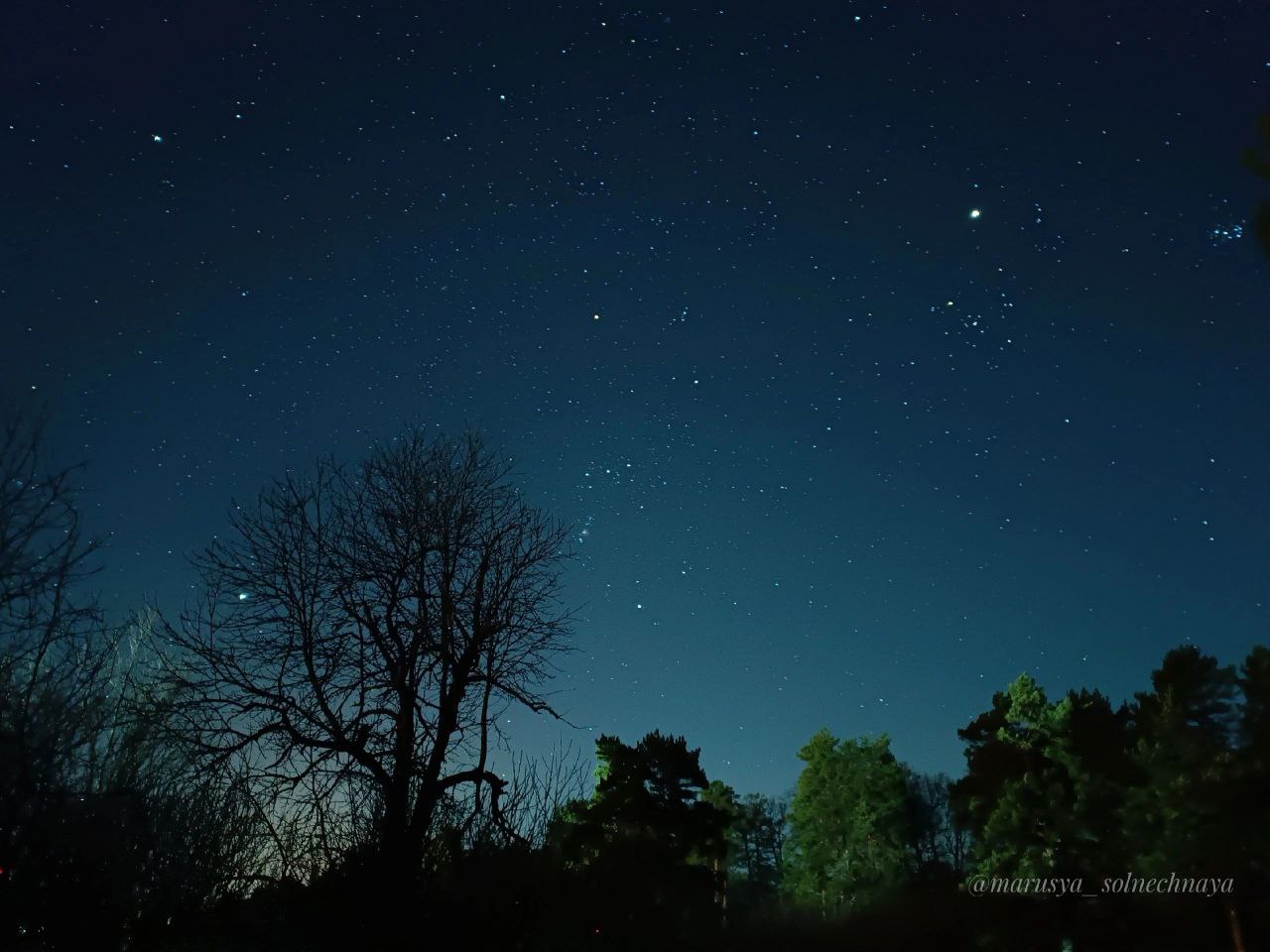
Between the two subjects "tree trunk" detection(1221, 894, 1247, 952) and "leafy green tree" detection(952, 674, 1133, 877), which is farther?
"leafy green tree" detection(952, 674, 1133, 877)

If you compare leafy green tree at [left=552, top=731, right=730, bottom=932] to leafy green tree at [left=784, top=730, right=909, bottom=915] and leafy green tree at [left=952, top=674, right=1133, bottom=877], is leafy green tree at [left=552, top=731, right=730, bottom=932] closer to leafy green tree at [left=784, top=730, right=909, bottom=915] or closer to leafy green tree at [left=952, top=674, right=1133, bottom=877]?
leafy green tree at [left=952, top=674, right=1133, bottom=877]

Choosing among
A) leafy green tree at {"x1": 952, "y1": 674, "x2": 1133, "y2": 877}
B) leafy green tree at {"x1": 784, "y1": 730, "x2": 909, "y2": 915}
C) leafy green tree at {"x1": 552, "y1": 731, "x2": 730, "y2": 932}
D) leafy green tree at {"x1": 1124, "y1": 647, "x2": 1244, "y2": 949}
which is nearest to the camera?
leafy green tree at {"x1": 1124, "y1": 647, "x2": 1244, "y2": 949}

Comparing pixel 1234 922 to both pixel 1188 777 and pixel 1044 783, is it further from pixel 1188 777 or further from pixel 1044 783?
pixel 1044 783

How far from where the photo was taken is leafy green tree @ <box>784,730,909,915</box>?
38375 millimetres

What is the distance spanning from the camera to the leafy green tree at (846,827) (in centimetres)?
3838

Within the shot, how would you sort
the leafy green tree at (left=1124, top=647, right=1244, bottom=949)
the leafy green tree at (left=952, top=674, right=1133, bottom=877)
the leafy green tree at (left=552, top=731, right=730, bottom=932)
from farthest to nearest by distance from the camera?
the leafy green tree at (left=952, top=674, right=1133, bottom=877) → the leafy green tree at (left=552, top=731, right=730, bottom=932) → the leafy green tree at (left=1124, top=647, right=1244, bottom=949)

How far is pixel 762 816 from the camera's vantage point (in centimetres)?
5916

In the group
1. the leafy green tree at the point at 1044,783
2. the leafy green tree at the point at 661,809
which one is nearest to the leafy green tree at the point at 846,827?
the leafy green tree at the point at 1044,783

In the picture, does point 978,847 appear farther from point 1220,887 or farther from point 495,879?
point 495,879

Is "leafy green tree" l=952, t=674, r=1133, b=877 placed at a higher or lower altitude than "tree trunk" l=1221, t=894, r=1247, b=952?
higher

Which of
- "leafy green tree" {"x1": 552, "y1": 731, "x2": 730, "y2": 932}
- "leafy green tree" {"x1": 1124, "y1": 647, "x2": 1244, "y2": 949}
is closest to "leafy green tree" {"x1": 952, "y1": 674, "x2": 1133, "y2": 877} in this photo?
"leafy green tree" {"x1": 1124, "y1": 647, "x2": 1244, "y2": 949}

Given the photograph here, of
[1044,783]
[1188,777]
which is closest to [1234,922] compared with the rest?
[1188,777]

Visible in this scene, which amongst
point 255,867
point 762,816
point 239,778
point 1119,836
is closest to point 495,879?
point 255,867

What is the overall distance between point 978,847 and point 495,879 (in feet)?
94.2
